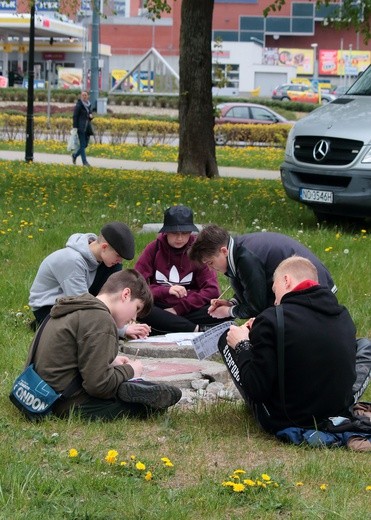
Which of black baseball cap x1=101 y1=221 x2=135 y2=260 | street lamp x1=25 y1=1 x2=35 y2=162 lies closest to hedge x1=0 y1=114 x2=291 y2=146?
street lamp x1=25 y1=1 x2=35 y2=162

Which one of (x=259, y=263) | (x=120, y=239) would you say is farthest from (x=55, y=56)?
(x=259, y=263)

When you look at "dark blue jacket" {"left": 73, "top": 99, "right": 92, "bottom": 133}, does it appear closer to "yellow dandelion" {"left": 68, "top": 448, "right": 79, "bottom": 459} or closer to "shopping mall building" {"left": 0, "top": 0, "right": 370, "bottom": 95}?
"yellow dandelion" {"left": 68, "top": 448, "right": 79, "bottom": 459}

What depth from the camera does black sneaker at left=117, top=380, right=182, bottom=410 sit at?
557 centimetres

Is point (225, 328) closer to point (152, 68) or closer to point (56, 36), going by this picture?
point (152, 68)

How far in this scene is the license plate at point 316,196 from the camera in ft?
37.8

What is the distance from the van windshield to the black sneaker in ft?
25.6

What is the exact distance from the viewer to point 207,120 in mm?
17922

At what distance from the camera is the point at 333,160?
38.2 feet

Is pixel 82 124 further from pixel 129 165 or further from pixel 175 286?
pixel 175 286

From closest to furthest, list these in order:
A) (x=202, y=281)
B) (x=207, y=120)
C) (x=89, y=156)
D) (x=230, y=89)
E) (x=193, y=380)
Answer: (x=193, y=380)
(x=202, y=281)
(x=207, y=120)
(x=89, y=156)
(x=230, y=89)

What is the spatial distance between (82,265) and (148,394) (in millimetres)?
1661

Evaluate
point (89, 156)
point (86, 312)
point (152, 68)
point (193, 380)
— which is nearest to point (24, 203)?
point (193, 380)

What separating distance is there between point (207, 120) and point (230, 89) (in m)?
56.6

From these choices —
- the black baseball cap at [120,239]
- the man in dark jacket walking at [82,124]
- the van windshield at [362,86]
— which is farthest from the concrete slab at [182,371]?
the man in dark jacket walking at [82,124]
